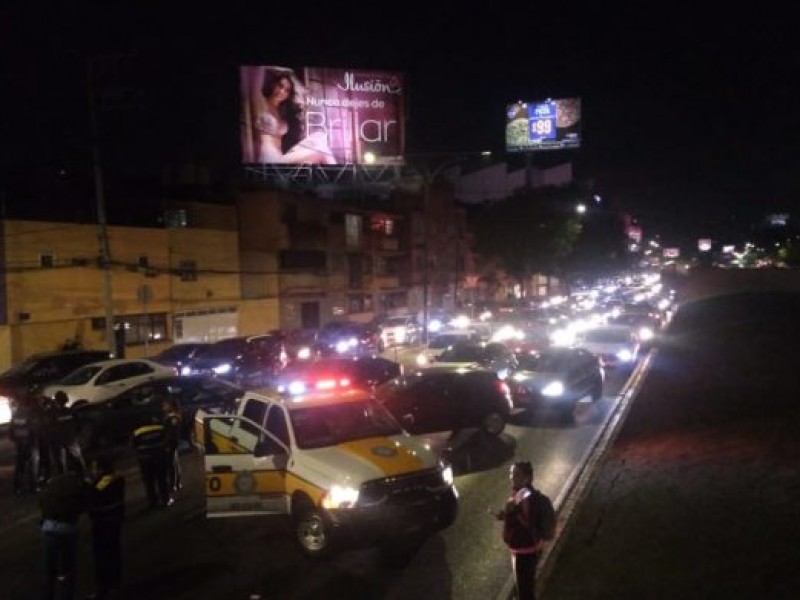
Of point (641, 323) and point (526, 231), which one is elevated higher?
point (526, 231)

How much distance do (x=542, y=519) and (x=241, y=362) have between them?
20.5m

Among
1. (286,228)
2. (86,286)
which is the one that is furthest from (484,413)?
(286,228)

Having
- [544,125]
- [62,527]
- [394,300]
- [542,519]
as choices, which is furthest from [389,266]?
[542,519]

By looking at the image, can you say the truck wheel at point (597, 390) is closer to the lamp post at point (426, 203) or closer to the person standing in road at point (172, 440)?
the person standing in road at point (172, 440)

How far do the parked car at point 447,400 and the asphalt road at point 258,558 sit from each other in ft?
9.38

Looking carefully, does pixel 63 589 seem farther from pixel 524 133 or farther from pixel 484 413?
pixel 524 133

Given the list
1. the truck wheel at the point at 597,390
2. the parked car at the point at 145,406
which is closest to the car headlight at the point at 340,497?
the parked car at the point at 145,406

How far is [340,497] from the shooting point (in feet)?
30.2

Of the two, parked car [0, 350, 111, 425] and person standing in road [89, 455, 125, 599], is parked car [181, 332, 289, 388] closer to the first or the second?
parked car [0, 350, 111, 425]

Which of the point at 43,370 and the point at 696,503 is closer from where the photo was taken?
the point at 696,503

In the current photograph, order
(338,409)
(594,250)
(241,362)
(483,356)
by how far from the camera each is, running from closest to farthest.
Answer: (338,409), (483,356), (241,362), (594,250)

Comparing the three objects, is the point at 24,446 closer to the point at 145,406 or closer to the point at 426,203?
the point at 145,406

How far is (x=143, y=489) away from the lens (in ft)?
43.1

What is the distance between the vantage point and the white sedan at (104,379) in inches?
760
